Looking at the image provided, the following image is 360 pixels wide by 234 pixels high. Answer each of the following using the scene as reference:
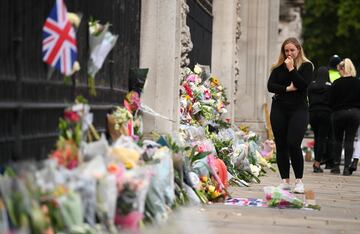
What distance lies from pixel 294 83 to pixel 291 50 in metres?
0.39

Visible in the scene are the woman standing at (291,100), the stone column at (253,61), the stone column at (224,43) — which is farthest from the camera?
the stone column at (253,61)

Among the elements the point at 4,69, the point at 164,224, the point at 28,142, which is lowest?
the point at 164,224

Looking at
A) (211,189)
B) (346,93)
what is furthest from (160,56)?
(346,93)

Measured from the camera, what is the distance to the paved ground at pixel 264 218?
338 inches

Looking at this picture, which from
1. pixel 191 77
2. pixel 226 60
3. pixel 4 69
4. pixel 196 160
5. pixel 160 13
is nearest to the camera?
pixel 4 69

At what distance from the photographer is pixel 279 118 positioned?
1177 cm

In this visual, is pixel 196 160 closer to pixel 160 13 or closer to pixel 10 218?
pixel 160 13

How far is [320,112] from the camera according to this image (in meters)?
17.9

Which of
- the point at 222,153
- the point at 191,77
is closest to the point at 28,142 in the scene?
the point at 222,153

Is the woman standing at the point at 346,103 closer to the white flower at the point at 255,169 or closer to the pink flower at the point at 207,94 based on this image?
the white flower at the point at 255,169

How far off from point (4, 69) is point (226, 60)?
1159cm

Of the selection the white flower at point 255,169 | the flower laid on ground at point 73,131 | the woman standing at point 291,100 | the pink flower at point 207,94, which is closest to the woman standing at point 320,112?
the white flower at point 255,169

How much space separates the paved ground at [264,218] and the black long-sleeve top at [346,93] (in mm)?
4304

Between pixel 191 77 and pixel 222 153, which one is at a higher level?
pixel 191 77
